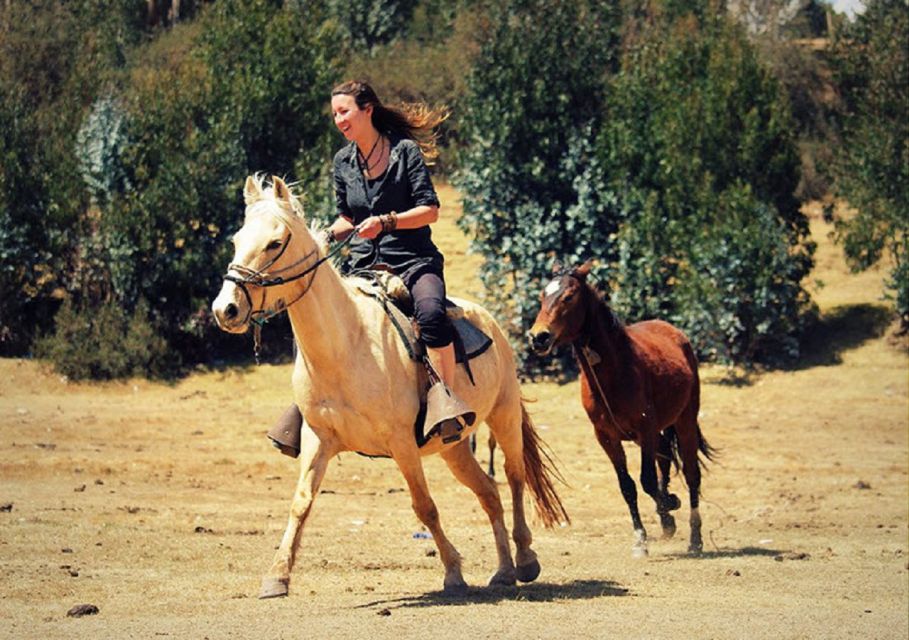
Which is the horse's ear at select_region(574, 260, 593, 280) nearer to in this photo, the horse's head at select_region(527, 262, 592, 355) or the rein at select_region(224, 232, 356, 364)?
the horse's head at select_region(527, 262, 592, 355)

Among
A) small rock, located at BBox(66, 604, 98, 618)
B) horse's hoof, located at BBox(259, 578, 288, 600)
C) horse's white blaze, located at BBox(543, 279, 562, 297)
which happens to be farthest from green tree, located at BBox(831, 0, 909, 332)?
small rock, located at BBox(66, 604, 98, 618)

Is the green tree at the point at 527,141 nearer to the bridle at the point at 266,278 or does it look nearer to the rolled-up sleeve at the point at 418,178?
the rolled-up sleeve at the point at 418,178

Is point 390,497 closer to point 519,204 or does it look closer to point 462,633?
point 462,633

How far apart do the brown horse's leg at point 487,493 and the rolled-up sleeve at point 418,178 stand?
65.3 inches

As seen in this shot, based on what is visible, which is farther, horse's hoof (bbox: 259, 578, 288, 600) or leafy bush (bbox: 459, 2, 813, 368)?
leafy bush (bbox: 459, 2, 813, 368)

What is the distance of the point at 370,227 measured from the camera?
8211 millimetres

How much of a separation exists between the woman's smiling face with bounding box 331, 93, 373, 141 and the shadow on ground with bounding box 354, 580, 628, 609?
9.30ft

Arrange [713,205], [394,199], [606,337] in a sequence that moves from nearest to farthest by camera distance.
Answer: [394,199] < [606,337] < [713,205]

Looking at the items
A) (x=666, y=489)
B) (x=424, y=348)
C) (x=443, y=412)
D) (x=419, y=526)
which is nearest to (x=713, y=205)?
(x=666, y=489)

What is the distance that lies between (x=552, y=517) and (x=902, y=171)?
1481 centimetres

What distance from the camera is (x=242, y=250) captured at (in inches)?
298

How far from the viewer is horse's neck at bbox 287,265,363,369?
26.2ft

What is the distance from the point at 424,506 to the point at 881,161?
1703 centimetres

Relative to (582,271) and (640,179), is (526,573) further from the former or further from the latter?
(640,179)
